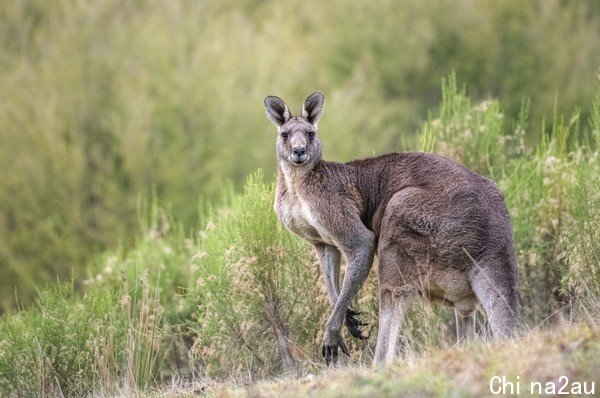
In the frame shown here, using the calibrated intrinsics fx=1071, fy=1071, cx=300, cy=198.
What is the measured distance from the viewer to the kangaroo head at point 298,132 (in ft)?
25.3

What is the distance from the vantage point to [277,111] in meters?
8.18

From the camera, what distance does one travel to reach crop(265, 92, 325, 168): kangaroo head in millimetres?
7699

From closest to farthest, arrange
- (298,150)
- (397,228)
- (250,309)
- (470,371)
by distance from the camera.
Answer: (470,371) < (397,228) < (298,150) < (250,309)

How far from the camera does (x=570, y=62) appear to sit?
22562 mm

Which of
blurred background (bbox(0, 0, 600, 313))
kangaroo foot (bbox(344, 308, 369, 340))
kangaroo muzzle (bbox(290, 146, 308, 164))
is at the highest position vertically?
blurred background (bbox(0, 0, 600, 313))

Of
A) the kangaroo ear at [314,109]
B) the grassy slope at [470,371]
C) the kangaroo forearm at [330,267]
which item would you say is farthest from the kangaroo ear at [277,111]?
the grassy slope at [470,371]

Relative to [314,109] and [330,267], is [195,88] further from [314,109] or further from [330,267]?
[330,267]

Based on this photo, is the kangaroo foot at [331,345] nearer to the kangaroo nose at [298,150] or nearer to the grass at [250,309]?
the grass at [250,309]

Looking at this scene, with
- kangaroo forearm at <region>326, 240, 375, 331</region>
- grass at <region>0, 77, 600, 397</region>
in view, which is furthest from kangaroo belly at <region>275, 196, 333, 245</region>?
grass at <region>0, 77, 600, 397</region>

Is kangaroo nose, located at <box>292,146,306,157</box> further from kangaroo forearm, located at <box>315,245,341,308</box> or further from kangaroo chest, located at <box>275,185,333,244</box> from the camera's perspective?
kangaroo forearm, located at <box>315,245,341,308</box>

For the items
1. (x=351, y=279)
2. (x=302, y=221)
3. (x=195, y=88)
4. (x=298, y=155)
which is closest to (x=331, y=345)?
(x=351, y=279)

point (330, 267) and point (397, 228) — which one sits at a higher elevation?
point (397, 228)

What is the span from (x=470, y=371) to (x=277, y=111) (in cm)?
302

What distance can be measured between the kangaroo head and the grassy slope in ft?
5.66
